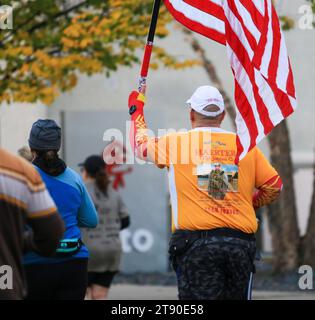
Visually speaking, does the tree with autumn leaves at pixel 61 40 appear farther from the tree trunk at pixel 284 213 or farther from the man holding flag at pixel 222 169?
the man holding flag at pixel 222 169

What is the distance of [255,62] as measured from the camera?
847 centimetres

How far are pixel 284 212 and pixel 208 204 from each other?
35.8 feet

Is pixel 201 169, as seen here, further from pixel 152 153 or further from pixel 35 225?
pixel 35 225

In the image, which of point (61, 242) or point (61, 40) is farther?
point (61, 40)

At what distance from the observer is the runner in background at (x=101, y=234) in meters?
12.6

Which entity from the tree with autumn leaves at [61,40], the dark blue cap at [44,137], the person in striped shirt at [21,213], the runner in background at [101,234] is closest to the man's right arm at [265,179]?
the dark blue cap at [44,137]

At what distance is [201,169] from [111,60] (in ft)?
24.2

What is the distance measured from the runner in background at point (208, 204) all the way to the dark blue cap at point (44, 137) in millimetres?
527

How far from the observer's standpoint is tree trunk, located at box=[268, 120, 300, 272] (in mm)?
18469

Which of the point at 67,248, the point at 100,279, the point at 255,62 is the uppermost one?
the point at 255,62

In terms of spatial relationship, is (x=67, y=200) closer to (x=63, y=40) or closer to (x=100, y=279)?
(x=100, y=279)

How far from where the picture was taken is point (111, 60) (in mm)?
15102

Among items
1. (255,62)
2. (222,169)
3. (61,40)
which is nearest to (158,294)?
(61,40)
